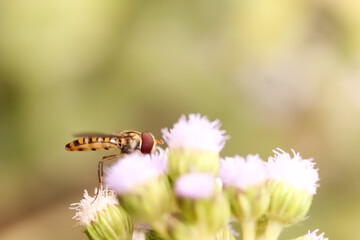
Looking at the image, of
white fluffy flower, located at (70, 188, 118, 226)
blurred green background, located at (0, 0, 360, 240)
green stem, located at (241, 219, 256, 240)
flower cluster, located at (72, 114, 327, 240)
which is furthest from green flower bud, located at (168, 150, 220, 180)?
blurred green background, located at (0, 0, 360, 240)

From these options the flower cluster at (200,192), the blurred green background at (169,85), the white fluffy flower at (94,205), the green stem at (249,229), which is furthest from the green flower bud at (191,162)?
the blurred green background at (169,85)

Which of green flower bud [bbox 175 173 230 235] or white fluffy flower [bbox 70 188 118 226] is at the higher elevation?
white fluffy flower [bbox 70 188 118 226]

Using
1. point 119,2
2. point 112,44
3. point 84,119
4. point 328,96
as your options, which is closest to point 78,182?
point 84,119

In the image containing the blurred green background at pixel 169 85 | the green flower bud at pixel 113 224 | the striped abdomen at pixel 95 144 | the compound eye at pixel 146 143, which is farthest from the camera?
the blurred green background at pixel 169 85

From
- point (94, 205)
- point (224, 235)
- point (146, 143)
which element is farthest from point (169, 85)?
point (224, 235)

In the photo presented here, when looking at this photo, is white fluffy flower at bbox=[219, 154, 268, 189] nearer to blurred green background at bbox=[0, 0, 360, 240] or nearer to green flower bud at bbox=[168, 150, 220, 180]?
green flower bud at bbox=[168, 150, 220, 180]

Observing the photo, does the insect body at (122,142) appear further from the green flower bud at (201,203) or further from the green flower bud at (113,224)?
the green flower bud at (201,203)
